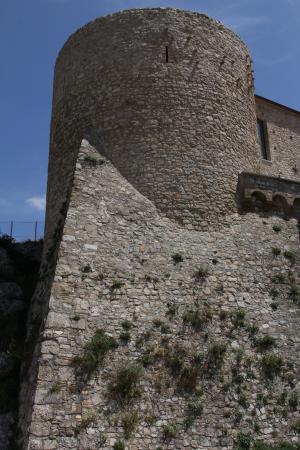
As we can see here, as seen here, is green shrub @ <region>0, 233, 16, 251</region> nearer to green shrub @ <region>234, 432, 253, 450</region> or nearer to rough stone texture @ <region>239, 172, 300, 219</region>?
rough stone texture @ <region>239, 172, 300, 219</region>

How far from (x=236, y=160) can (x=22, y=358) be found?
8.25 meters

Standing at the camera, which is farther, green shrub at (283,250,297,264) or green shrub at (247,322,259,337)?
green shrub at (283,250,297,264)

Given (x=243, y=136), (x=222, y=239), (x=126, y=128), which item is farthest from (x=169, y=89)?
(x=222, y=239)

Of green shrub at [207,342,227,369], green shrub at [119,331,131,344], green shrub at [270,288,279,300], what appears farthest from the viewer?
green shrub at [270,288,279,300]

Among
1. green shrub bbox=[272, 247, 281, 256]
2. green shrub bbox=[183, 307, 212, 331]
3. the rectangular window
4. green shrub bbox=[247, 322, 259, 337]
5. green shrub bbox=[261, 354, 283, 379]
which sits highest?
the rectangular window

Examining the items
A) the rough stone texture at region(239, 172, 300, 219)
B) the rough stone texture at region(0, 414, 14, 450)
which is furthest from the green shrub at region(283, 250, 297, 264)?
the rough stone texture at region(0, 414, 14, 450)

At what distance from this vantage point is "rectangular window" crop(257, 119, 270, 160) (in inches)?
744

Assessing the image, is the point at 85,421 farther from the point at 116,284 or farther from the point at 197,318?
the point at 197,318

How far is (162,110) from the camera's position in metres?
14.2

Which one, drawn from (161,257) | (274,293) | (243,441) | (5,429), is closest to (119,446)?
(243,441)

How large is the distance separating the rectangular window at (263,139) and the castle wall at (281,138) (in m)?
0.12

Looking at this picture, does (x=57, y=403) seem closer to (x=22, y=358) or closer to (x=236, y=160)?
(x=22, y=358)

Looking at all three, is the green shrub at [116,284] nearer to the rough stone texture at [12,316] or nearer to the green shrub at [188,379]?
the green shrub at [188,379]

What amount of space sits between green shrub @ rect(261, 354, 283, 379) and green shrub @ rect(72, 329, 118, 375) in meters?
3.67
